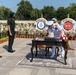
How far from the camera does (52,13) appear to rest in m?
67.9

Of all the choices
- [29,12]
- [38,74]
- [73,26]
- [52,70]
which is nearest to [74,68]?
[52,70]

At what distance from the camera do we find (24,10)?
58.1m

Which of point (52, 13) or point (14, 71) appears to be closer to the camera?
point (14, 71)

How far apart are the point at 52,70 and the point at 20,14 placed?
53094mm

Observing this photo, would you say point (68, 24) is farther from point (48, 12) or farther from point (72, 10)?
point (72, 10)

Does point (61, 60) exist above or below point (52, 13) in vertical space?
below

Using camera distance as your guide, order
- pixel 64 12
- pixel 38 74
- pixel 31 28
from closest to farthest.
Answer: pixel 38 74 < pixel 31 28 < pixel 64 12

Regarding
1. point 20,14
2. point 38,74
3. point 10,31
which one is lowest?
point 38,74

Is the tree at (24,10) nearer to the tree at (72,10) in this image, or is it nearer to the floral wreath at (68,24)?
the tree at (72,10)

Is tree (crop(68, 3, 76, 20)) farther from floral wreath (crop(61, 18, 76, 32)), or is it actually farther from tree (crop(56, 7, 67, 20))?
floral wreath (crop(61, 18, 76, 32))

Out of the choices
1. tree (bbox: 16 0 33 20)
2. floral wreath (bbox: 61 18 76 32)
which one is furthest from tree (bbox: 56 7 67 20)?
floral wreath (bbox: 61 18 76 32)

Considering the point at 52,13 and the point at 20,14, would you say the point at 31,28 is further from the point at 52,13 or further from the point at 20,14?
the point at 52,13

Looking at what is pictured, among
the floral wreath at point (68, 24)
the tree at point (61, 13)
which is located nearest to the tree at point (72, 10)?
the tree at point (61, 13)

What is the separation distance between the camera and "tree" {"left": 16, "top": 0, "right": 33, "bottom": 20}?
5825 cm
